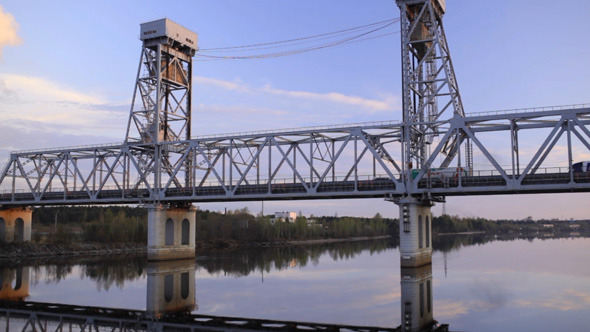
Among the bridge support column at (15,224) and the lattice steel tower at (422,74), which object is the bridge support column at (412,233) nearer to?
the lattice steel tower at (422,74)

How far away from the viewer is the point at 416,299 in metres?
33.9

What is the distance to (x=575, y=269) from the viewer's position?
177 feet

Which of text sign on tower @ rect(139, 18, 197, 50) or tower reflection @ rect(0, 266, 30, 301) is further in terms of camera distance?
text sign on tower @ rect(139, 18, 197, 50)

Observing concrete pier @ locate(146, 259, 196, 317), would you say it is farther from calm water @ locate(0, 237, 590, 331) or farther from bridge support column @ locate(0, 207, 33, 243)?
bridge support column @ locate(0, 207, 33, 243)

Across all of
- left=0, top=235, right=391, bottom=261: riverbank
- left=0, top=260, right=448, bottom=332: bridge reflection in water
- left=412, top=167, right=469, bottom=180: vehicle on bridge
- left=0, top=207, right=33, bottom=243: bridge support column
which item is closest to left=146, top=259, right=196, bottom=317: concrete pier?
left=0, top=260, right=448, bottom=332: bridge reflection in water

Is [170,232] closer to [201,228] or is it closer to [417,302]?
[201,228]

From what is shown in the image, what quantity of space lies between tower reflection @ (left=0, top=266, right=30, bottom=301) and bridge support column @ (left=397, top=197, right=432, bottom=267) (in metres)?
33.1

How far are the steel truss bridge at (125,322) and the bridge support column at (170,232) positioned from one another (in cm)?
3424

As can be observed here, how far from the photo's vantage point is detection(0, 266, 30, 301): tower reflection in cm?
3697

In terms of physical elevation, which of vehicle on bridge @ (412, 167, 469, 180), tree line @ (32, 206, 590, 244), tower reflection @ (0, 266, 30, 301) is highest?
vehicle on bridge @ (412, 167, 469, 180)

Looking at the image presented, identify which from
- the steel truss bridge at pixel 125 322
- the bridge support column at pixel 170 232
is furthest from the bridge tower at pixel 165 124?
the steel truss bridge at pixel 125 322

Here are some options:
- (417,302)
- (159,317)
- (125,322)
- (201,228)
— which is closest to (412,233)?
(417,302)

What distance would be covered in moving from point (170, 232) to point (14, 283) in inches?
1089

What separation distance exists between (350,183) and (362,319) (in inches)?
1277
